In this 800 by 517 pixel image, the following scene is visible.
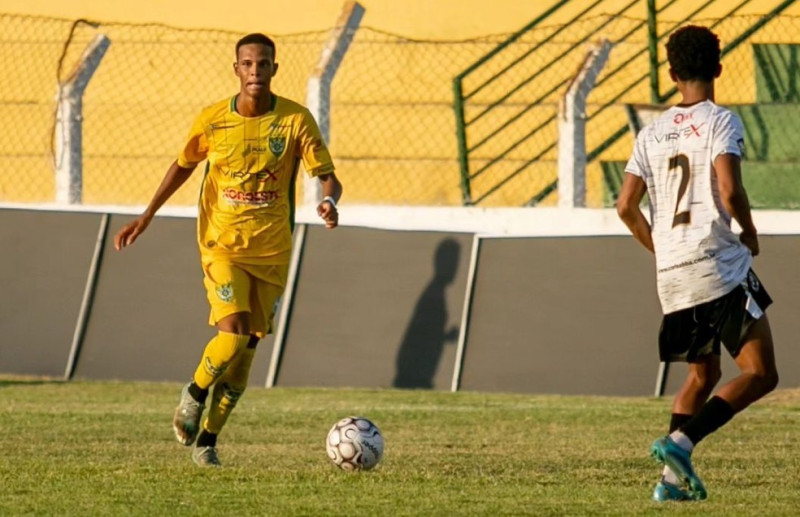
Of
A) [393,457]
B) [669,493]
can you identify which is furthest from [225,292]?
[669,493]

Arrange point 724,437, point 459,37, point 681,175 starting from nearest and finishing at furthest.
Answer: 1. point 681,175
2. point 724,437
3. point 459,37

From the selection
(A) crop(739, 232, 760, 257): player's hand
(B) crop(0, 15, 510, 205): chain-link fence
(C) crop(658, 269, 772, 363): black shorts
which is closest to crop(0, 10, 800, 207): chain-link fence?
(B) crop(0, 15, 510, 205): chain-link fence

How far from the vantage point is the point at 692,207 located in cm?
761

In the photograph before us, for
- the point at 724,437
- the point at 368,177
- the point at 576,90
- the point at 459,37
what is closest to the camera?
the point at 724,437

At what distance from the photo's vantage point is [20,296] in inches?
648

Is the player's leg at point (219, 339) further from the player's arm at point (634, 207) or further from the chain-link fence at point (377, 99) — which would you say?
the chain-link fence at point (377, 99)

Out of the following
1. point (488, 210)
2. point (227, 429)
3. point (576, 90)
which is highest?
point (576, 90)

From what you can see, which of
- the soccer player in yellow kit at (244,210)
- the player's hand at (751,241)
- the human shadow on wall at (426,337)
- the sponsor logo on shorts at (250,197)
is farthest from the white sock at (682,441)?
the human shadow on wall at (426,337)

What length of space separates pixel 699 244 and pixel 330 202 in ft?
7.09

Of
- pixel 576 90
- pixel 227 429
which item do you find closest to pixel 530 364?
pixel 576 90

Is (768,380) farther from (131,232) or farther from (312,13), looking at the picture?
(312,13)

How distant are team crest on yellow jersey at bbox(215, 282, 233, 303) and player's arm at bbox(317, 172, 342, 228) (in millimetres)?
652

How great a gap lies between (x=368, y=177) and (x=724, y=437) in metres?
9.27

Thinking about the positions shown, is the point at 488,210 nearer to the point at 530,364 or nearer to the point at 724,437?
the point at 530,364
